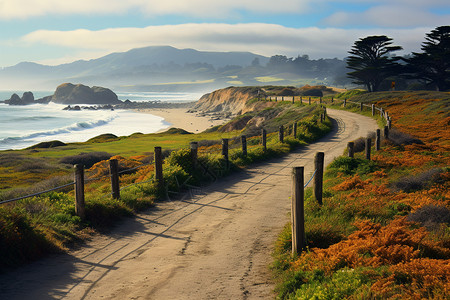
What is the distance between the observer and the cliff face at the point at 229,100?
96.0m

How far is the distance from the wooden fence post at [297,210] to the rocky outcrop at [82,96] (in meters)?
176

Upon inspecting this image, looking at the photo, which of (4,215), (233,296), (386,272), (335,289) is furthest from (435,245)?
(4,215)

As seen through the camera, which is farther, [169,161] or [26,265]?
[169,161]

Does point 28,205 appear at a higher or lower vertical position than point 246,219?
higher

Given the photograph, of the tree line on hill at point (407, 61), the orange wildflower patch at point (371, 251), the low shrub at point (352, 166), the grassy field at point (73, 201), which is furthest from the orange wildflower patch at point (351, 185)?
the tree line on hill at point (407, 61)

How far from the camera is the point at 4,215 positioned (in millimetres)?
8680

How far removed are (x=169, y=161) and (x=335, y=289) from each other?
11340 millimetres

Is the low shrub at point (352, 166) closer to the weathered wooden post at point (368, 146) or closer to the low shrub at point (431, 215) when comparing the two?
the weathered wooden post at point (368, 146)

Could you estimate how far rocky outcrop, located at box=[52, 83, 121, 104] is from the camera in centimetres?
17388

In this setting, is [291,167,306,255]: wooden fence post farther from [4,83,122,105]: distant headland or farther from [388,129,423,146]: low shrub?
[4,83,122,105]: distant headland

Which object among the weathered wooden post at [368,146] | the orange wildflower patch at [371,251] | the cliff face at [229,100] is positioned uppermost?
the cliff face at [229,100]

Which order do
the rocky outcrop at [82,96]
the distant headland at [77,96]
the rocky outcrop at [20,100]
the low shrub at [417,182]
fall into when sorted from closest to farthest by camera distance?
the low shrub at [417,182], the rocky outcrop at [20,100], the distant headland at [77,96], the rocky outcrop at [82,96]

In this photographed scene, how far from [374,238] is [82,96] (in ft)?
593

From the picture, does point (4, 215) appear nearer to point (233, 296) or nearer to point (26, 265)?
point (26, 265)
